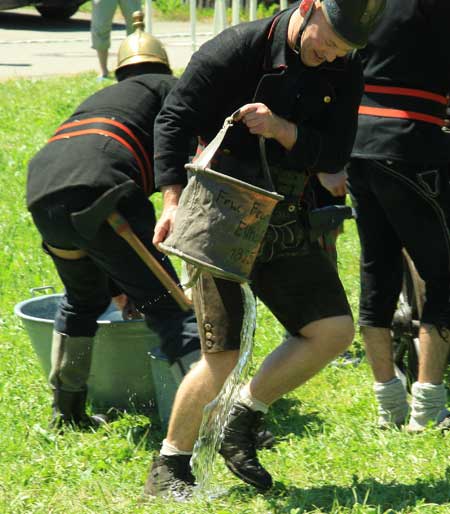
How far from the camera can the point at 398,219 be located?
4750 millimetres

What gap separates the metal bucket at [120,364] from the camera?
16.8 feet

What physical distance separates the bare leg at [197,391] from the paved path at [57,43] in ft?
30.1

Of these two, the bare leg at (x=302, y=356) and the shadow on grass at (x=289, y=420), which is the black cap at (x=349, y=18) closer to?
the bare leg at (x=302, y=356)

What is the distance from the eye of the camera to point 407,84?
4703mm

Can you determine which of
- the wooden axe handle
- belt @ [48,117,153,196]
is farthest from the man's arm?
belt @ [48,117,153,196]

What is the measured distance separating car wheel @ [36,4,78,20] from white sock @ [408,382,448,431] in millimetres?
14218

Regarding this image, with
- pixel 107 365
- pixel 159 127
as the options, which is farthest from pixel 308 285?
pixel 107 365

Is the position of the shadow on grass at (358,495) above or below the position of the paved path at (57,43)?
above

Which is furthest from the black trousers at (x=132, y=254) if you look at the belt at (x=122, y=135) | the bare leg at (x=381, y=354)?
the bare leg at (x=381, y=354)

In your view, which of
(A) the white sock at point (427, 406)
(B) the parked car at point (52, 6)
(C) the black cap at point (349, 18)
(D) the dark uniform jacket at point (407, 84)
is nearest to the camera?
(C) the black cap at point (349, 18)

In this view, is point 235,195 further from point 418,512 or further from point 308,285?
point 418,512

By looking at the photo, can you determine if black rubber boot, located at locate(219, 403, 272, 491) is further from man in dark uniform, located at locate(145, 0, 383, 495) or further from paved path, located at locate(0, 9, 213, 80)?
paved path, located at locate(0, 9, 213, 80)

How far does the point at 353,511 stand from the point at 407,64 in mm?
1828

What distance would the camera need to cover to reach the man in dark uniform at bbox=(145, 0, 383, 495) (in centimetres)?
381
